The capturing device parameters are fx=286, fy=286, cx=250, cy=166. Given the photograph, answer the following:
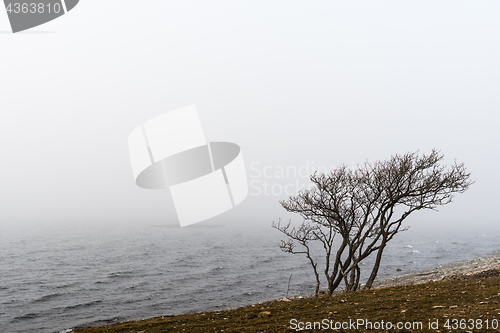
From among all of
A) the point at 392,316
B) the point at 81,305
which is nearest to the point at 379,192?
the point at 392,316

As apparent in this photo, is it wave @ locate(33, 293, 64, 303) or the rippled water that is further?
wave @ locate(33, 293, 64, 303)

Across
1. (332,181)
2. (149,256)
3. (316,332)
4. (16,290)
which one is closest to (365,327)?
(316,332)

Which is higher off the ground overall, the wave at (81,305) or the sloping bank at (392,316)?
the sloping bank at (392,316)

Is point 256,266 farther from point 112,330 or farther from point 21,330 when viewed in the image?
point 112,330

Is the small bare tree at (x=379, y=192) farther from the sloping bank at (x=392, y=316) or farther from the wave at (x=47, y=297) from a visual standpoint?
the wave at (x=47, y=297)

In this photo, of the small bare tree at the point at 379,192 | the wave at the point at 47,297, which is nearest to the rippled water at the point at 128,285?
the wave at the point at 47,297

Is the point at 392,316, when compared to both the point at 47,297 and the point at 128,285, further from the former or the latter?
the point at 47,297

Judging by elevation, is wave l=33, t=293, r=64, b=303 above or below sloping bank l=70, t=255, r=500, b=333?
below

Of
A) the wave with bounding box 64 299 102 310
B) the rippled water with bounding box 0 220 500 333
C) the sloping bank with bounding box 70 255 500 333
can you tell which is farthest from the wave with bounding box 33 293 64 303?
the sloping bank with bounding box 70 255 500 333

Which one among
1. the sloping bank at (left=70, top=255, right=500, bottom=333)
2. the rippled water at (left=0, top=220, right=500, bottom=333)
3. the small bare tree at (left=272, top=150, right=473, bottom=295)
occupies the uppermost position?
the small bare tree at (left=272, top=150, right=473, bottom=295)

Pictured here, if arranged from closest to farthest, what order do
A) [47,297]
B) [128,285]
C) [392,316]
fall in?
[392,316] < [47,297] < [128,285]

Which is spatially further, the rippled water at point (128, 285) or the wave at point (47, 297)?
the wave at point (47, 297)

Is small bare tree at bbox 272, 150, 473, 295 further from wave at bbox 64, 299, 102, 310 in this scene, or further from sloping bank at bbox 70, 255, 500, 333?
wave at bbox 64, 299, 102, 310

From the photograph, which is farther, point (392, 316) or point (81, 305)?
point (81, 305)
